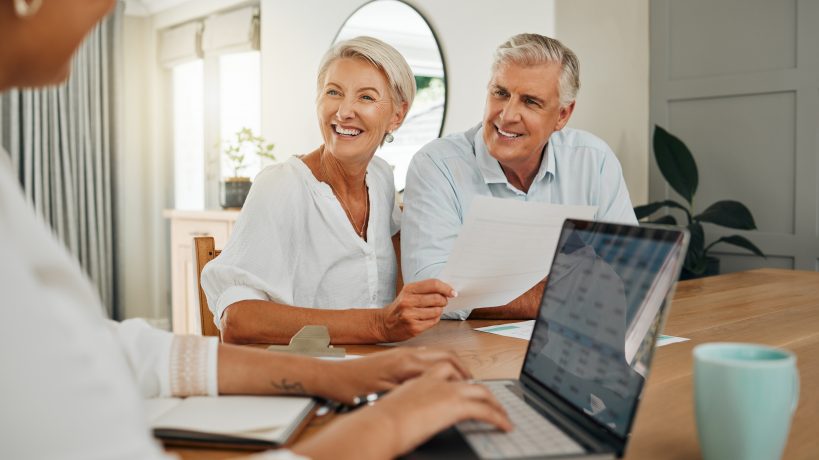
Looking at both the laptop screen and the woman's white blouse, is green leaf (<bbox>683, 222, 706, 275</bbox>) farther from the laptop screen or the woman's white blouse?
the laptop screen

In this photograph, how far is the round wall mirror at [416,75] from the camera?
3.29 metres

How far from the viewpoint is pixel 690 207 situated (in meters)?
2.77

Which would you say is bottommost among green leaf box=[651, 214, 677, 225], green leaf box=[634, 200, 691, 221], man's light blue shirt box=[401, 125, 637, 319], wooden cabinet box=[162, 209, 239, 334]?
wooden cabinet box=[162, 209, 239, 334]

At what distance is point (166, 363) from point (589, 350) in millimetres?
487

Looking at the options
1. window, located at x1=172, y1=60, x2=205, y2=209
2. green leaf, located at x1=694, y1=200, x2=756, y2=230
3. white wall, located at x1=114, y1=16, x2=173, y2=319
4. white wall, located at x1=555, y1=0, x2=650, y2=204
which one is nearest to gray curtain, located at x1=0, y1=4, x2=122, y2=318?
white wall, located at x1=114, y1=16, x2=173, y2=319

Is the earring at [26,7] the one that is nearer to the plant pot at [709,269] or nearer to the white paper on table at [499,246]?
the white paper on table at [499,246]

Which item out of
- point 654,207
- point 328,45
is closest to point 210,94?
point 328,45

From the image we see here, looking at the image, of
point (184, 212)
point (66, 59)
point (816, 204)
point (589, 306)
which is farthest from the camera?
point (184, 212)

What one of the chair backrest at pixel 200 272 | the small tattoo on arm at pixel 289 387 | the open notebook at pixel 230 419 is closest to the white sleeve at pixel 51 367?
the open notebook at pixel 230 419

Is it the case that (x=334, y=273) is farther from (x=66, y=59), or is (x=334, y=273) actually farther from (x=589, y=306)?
(x=66, y=59)

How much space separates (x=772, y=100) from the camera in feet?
8.84

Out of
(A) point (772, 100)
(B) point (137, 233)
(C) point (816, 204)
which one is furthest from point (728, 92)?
(B) point (137, 233)

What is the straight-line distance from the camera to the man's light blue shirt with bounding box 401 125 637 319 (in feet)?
5.52

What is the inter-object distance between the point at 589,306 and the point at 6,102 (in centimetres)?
501
